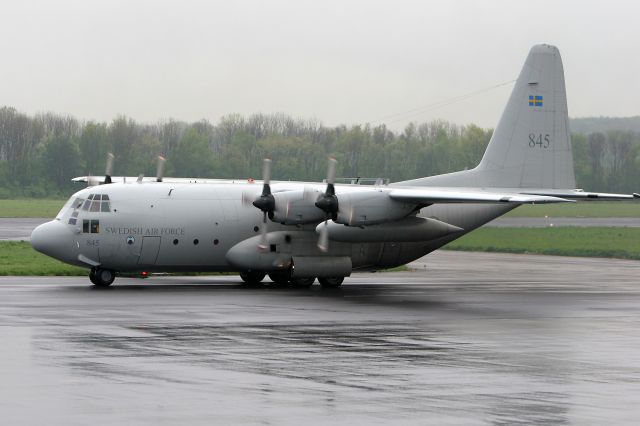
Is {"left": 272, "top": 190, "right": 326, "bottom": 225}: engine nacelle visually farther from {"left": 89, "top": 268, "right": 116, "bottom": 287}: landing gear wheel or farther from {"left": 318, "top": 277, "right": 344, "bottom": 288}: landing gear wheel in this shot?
{"left": 89, "top": 268, "right": 116, "bottom": 287}: landing gear wheel

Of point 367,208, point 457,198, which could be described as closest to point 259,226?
point 367,208

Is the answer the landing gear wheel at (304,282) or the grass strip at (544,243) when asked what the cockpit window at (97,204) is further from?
the grass strip at (544,243)

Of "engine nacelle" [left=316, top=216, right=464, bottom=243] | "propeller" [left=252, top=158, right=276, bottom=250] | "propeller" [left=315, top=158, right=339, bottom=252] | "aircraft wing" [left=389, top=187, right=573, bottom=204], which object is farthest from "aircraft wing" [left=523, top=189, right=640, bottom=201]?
"propeller" [left=252, top=158, right=276, bottom=250]

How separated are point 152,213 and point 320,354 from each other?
1556 cm

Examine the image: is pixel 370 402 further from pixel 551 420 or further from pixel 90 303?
pixel 90 303

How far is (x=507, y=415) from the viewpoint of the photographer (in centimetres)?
1241

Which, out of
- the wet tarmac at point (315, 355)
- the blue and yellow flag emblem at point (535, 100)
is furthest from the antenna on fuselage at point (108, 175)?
the blue and yellow flag emblem at point (535, 100)

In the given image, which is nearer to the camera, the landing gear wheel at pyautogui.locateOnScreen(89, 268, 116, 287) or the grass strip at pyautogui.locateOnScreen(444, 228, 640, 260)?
the landing gear wheel at pyautogui.locateOnScreen(89, 268, 116, 287)

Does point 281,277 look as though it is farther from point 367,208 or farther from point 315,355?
point 315,355

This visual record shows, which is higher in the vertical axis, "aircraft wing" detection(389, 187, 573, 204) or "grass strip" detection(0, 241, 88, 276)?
"aircraft wing" detection(389, 187, 573, 204)

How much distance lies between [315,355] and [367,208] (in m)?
14.3

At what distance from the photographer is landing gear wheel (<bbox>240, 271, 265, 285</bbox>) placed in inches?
1329

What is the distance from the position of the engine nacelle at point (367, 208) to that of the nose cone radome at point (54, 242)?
306 inches

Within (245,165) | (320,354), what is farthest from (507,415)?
(245,165)
